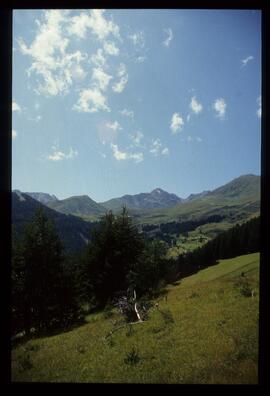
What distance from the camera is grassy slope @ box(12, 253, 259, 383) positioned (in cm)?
576

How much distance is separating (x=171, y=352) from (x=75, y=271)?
1097cm

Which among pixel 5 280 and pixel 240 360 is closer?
pixel 5 280

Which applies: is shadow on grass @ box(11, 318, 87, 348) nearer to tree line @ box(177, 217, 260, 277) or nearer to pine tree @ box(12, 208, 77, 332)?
pine tree @ box(12, 208, 77, 332)

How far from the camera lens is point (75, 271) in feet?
56.9

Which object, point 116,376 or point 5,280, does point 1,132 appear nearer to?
point 5,280

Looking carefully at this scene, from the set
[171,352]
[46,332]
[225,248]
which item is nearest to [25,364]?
[171,352]

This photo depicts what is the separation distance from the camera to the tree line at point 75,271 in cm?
1578

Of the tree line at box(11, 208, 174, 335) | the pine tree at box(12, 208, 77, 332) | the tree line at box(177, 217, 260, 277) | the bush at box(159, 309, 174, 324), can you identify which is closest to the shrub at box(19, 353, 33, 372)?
the bush at box(159, 309, 174, 324)

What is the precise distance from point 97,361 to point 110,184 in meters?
3.91

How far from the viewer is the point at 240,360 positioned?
18.8ft

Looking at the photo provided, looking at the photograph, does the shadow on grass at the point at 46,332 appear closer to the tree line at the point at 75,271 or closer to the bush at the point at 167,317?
the tree line at the point at 75,271

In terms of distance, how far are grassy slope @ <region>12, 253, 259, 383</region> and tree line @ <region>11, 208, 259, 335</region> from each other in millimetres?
4379
